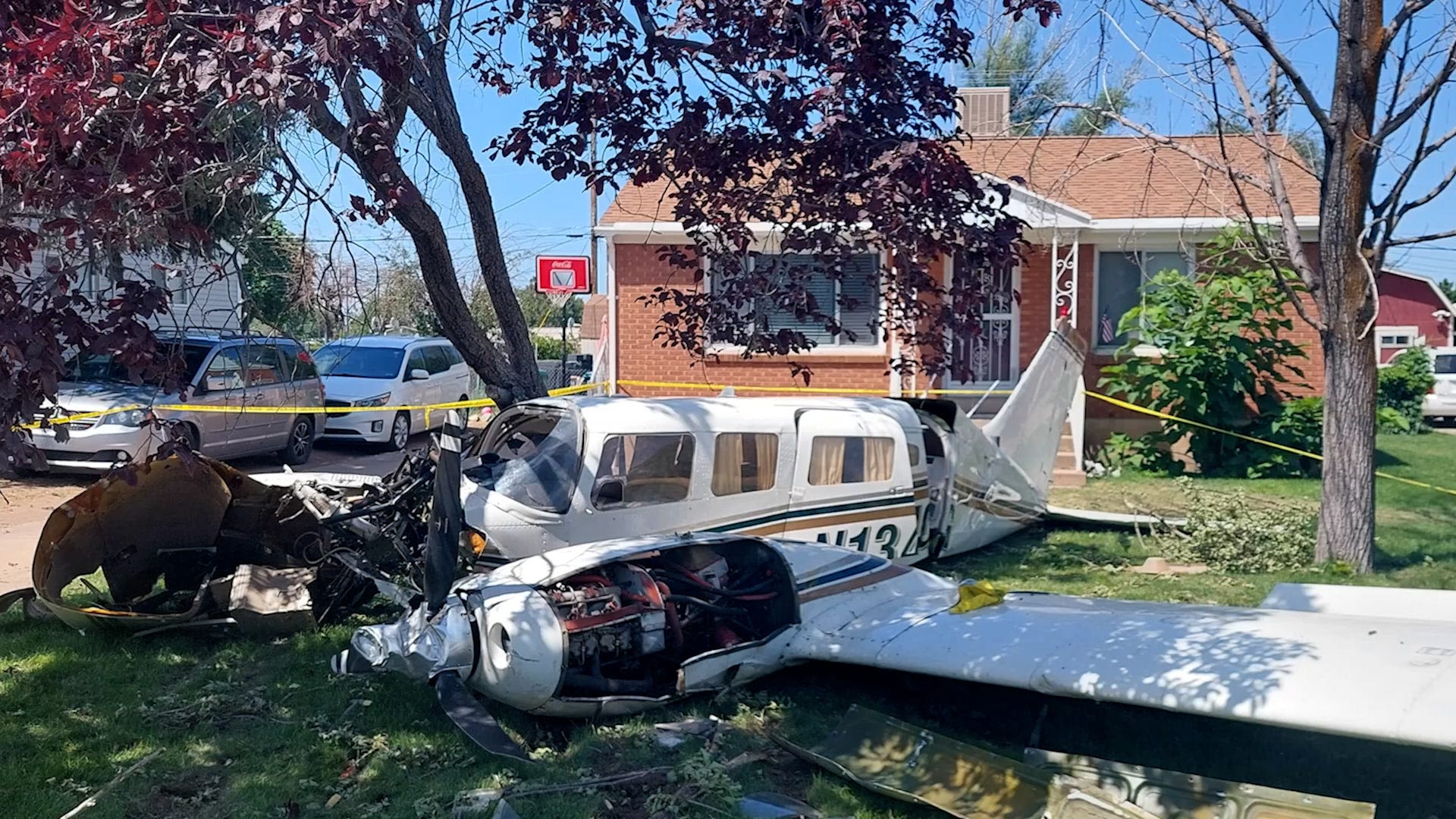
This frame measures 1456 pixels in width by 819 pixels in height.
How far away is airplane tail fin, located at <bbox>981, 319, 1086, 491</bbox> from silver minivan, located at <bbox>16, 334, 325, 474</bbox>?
6.72 m

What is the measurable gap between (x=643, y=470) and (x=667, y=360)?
9.34m

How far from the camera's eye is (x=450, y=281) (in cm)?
743

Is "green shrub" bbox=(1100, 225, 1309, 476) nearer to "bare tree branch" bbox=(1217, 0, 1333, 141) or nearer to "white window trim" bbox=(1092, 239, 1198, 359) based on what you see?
"white window trim" bbox=(1092, 239, 1198, 359)

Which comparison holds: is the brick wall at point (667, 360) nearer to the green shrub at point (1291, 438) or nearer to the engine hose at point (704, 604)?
the green shrub at point (1291, 438)

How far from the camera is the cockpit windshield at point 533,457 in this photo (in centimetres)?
757

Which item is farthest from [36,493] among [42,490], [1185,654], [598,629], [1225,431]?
[1225,431]

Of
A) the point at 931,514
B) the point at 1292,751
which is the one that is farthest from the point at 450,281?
the point at 1292,751

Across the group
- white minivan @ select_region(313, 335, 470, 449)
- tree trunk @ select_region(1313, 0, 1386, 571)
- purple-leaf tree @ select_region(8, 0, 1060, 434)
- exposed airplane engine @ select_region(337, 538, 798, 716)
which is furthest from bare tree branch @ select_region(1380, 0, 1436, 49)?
white minivan @ select_region(313, 335, 470, 449)

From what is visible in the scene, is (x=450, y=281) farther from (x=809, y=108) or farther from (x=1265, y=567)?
(x=1265, y=567)

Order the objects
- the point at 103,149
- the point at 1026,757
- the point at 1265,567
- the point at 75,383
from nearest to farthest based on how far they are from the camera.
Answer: the point at 103,149, the point at 1026,757, the point at 1265,567, the point at 75,383

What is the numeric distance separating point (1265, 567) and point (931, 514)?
2.76m

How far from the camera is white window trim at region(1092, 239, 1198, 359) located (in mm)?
16156

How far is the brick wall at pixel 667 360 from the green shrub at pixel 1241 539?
673 cm

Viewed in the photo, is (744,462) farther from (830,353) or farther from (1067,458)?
(830,353)
